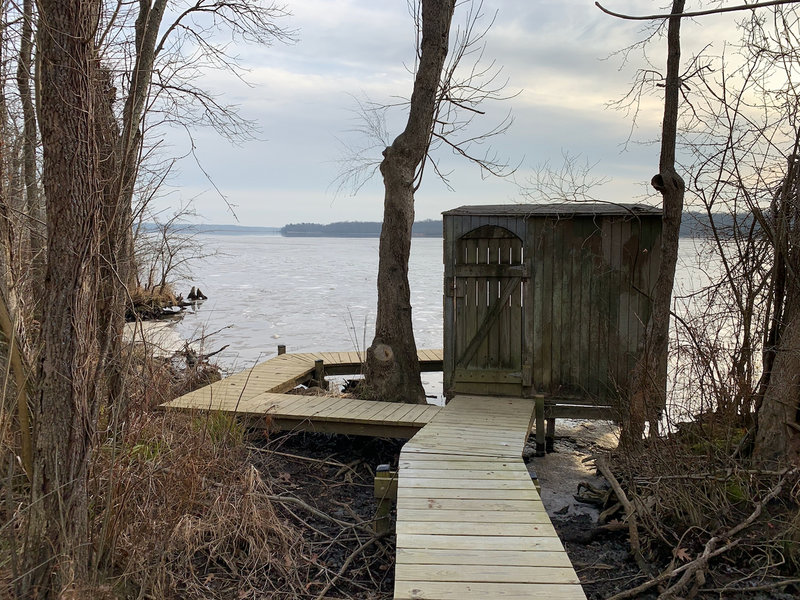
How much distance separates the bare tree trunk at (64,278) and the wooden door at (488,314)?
5.43m

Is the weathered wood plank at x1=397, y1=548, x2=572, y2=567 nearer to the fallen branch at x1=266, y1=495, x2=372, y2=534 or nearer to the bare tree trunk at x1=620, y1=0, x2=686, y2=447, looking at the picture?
the fallen branch at x1=266, y1=495, x2=372, y2=534

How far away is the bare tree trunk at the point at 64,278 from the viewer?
3266mm

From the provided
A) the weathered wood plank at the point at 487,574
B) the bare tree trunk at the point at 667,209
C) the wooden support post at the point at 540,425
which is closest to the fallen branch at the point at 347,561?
the weathered wood plank at the point at 487,574

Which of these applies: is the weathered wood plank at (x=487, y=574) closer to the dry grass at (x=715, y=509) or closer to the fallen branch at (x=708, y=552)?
the fallen branch at (x=708, y=552)

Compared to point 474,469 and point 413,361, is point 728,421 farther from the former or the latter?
point 413,361

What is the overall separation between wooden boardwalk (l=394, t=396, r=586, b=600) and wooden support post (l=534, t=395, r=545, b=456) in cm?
128

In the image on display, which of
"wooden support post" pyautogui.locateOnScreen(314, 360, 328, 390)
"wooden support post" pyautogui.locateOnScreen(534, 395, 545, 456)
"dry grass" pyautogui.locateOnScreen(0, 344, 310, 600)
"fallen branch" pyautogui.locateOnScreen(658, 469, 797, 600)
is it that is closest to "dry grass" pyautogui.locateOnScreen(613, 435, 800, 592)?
"fallen branch" pyautogui.locateOnScreen(658, 469, 797, 600)

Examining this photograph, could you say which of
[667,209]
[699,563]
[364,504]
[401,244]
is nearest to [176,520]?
[364,504]

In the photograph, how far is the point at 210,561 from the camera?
16.2 ft

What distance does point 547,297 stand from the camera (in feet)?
26.9

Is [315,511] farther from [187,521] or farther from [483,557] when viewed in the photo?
Result: [483,557]

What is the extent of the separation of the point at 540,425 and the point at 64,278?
20.1 feet

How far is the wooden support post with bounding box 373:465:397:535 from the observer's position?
550 centimetres

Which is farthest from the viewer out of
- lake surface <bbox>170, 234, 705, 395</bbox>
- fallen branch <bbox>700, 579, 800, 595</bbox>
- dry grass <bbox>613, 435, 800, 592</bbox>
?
lake surface <bbox>170, 234, 705, 395</bbox>
